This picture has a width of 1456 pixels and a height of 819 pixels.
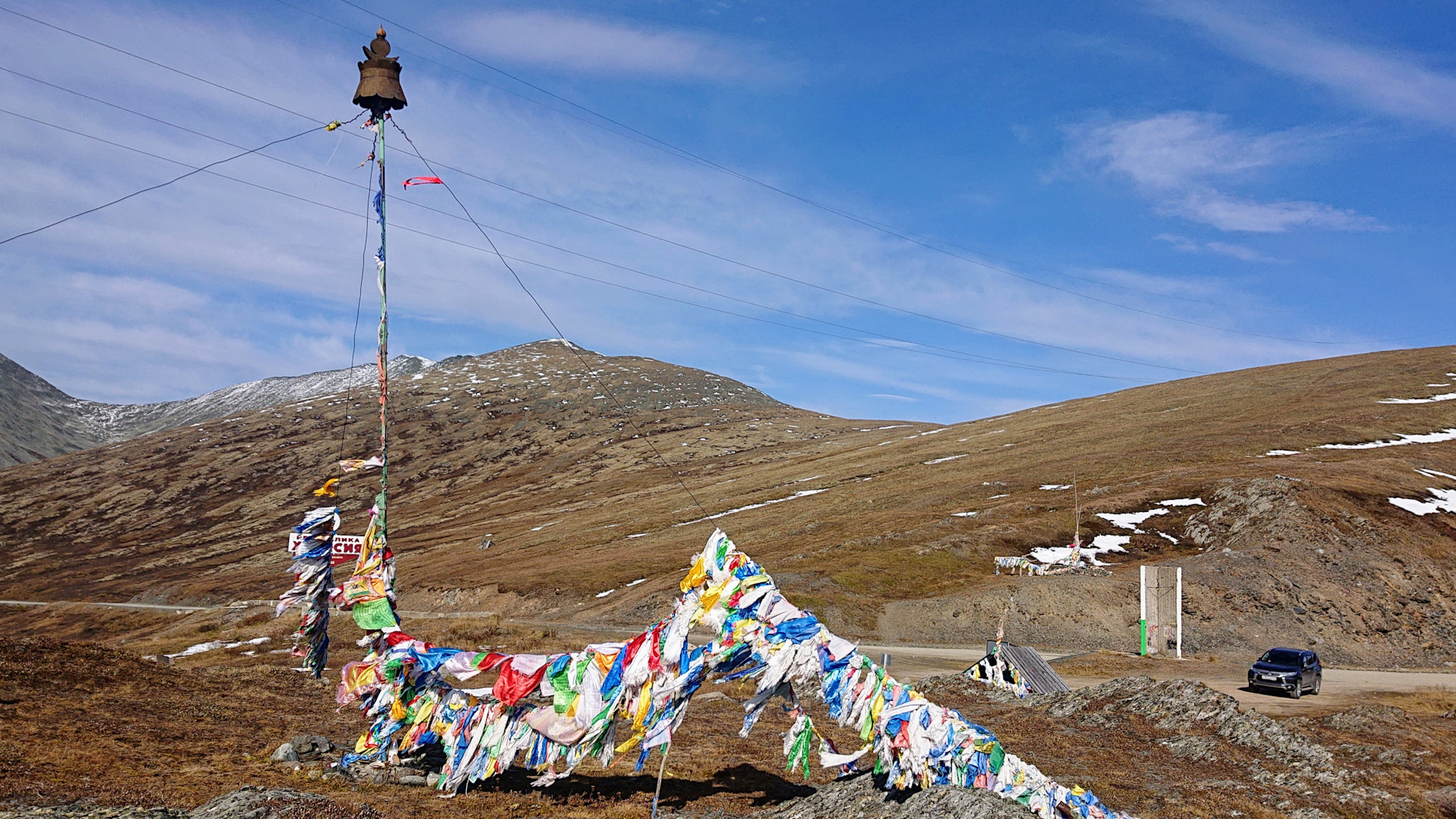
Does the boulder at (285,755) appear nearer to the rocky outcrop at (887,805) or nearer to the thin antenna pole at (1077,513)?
the rocky outcrop at (887,805)

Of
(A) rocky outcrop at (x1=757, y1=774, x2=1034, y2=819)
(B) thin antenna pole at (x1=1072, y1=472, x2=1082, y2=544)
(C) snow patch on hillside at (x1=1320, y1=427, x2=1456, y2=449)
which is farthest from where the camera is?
(C) snow patch on hillside at (x1=1320, y1=427, x2=1456, y2=449)

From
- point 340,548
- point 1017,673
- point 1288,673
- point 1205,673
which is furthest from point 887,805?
point 1205,673

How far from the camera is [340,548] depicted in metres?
25.2

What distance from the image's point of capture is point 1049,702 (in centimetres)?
2973

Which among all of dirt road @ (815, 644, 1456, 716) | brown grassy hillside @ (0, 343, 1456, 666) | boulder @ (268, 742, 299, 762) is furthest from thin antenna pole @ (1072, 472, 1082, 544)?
boulder @ (268, 742, 299, 762)

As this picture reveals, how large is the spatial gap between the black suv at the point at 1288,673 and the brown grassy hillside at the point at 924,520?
13241mm

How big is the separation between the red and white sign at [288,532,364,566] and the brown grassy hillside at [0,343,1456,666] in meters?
32.3

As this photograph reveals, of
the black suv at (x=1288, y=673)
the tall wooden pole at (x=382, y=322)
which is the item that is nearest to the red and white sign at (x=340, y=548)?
the tall wooden pole at (x=382, y=322)

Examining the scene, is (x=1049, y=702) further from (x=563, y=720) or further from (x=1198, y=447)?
(x=1198, y=447)

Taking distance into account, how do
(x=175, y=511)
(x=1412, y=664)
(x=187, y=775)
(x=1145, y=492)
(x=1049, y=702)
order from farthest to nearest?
(x=175, y=511)
(x=1145, y=492)
(x=1412, y=664)
(x=1049, y=702)
(x=187, y=775)

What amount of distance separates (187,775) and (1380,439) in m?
104

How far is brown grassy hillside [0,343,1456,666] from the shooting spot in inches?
2124

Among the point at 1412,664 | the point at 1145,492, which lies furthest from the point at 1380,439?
the point at 1412,664

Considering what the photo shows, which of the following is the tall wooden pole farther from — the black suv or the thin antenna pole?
the thin antenna pole
